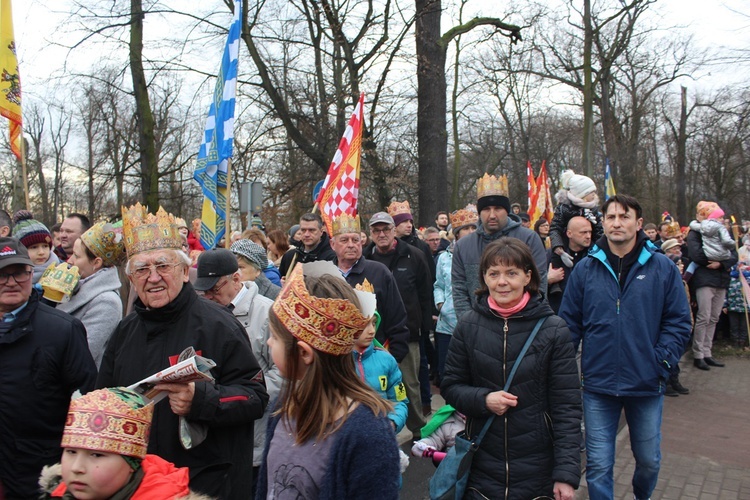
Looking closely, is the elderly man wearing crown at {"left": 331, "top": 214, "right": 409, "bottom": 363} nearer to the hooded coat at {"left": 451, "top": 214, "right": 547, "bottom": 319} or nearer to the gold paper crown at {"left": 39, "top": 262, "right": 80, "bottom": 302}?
the hooded coat at {"left": 451, "top": 214, "right": 547, "bottom": 319}

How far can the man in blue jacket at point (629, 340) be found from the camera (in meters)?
3.89

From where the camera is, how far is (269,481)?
2.00m

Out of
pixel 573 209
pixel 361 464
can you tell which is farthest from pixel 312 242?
pixel 361 464

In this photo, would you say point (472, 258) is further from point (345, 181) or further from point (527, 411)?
point (345, 181)

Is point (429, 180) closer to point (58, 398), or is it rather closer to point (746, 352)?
point (746, 352)

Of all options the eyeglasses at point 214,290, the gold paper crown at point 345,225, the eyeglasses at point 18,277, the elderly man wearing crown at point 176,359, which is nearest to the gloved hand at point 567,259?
the gold paper crown at point 345,225

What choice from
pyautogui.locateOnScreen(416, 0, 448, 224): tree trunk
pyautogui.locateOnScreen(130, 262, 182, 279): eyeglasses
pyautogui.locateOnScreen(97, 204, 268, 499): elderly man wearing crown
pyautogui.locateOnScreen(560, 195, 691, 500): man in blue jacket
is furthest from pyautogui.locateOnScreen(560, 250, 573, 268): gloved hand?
pyautogui.locateOnScreen(416, 0, 448, 224): tree trunk

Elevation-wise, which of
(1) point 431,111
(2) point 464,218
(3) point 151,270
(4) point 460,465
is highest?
(1) point 431,111

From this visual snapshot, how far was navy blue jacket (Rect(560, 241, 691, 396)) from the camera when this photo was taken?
3.87 metres

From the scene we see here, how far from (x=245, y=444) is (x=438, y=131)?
1073 cm

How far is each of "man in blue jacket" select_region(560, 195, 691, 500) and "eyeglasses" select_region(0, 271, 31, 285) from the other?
3.42 meters

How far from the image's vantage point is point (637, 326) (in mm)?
3906

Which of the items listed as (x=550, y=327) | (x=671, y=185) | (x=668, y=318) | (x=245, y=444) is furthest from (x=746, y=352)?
(x=671, y=185)

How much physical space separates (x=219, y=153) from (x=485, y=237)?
306cm
